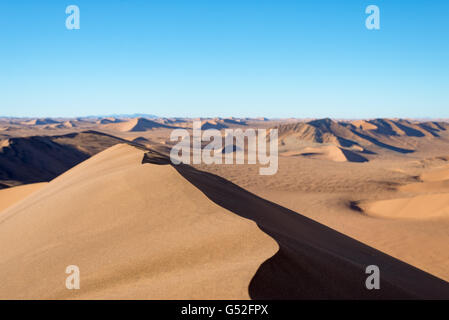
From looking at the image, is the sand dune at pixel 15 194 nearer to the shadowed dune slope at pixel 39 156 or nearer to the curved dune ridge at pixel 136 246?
the shadowed dune slope at pixel 39 156

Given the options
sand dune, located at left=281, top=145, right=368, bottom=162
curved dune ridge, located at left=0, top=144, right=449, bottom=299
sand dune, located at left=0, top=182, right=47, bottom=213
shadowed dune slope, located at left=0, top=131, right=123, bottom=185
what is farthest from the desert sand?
sand dune, located at left=281, top=145, right=368, bottom=162

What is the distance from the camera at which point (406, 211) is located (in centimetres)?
1186

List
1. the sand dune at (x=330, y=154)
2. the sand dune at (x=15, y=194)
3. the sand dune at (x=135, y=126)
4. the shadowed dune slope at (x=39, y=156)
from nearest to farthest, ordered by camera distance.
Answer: the sand dune at (x=15, y=194), the shadowed dune slope at (x=39, y=156), the sand dune at (x=330, y=154), the sand dune at (x=135, y=126)

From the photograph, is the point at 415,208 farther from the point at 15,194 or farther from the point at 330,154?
the point at 330,154

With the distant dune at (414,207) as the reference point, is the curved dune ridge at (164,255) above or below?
above

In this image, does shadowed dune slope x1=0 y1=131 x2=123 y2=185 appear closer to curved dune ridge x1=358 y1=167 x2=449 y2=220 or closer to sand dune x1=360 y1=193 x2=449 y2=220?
curved dune ridge x1=358 y1=167 x2=449 y2=220

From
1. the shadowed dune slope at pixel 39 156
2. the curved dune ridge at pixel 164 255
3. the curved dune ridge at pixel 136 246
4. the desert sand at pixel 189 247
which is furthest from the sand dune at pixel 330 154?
the curved dune ridge at pixel 136 246

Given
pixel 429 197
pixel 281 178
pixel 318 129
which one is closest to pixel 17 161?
pixel 281 178

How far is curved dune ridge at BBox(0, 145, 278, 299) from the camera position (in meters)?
2.74

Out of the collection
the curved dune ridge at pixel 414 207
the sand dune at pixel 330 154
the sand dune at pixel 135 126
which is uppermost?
the sand dune at pixel 135 126

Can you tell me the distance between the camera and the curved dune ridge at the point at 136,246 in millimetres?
2736

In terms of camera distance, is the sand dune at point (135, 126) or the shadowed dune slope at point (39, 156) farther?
the sand dune at point (135, 126)

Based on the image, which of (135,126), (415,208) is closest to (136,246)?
(415,208)
